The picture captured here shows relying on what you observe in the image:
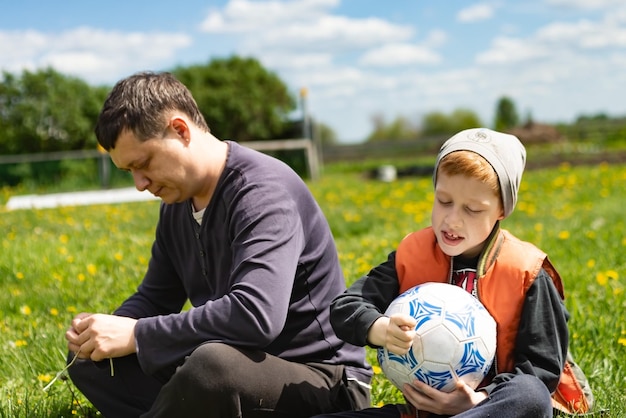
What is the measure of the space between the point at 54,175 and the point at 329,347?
523 inches

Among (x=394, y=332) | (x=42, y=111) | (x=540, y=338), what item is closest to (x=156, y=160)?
(x=394, y=332)

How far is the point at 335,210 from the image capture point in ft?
29.4

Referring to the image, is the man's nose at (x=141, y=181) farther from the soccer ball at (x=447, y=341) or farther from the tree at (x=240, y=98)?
the tree at (x=240, y=98)

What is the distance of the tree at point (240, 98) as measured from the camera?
19.5 meters

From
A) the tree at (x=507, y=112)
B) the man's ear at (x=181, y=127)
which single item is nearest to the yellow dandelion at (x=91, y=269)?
the man's ear at (x=181, y=127)

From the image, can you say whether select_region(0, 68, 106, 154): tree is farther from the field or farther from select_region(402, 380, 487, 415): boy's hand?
select_region(402, 380, 487, 415): boy's hand

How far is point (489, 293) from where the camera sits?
2.47 metres

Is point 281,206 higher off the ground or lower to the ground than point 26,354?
higher

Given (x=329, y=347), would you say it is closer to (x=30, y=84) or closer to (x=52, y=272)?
(x=52, y=272)

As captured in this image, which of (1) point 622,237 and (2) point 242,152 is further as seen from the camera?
(1) point 622,237

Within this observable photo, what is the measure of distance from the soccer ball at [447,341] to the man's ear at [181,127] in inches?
38.4

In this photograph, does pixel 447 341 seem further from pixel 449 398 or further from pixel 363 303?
pixel 363 303

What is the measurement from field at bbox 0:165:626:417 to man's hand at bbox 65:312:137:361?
548 mm

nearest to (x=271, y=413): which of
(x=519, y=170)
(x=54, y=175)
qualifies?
(x=519, y=170)
